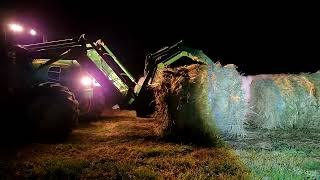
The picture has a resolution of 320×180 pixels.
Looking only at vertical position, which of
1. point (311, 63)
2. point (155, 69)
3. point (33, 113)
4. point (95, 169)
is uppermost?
point (311, 63)

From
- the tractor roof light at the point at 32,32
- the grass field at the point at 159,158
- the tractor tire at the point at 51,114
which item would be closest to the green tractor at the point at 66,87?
the tractor tire at the point at 51,114

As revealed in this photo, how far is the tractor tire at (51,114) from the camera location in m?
11.3

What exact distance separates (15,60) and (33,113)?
1.85 m

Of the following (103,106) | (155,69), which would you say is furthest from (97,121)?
(155,69)

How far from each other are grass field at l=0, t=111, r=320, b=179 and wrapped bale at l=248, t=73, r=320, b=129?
2.25ft

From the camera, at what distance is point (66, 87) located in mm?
12930

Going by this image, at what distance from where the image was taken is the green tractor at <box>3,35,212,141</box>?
37.3 feet

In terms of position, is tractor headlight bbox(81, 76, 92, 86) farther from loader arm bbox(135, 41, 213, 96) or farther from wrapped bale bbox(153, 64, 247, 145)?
wrapped bale bbox(153, 64, 247, 145)

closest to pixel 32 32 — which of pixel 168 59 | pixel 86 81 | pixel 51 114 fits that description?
pixel 86 81

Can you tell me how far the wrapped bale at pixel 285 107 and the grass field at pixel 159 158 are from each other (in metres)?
0.69

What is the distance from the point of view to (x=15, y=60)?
12125 millimetres

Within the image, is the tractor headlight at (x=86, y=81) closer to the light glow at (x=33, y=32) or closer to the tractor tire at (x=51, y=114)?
the light glow at (x=33, y=32)

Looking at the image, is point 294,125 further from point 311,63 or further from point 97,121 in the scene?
point 311,63

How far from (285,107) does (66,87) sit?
6.83m
